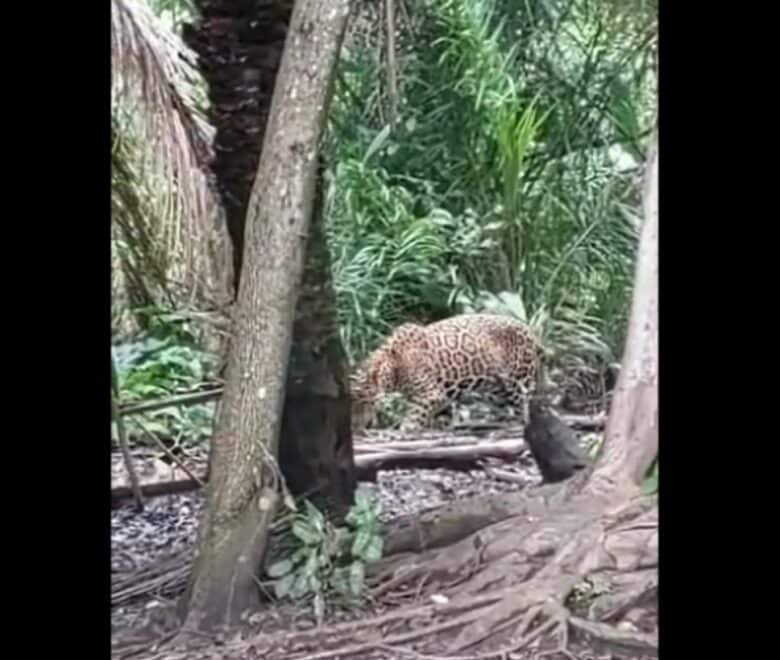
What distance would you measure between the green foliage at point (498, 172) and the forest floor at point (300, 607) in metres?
0.22

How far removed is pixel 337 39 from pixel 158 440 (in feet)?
2.18

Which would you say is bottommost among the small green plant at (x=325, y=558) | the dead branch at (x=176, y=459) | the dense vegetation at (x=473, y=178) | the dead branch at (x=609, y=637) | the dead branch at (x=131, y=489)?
the dead branch at (x=609, y=637)

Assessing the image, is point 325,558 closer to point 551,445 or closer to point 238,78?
point 551,445

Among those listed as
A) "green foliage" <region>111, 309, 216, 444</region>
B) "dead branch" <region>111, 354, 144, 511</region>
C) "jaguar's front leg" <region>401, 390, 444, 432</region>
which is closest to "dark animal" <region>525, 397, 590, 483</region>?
"jaguar's front leg" <region>401, 390, 444, 432</region>

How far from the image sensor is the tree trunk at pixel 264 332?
2.16 meters

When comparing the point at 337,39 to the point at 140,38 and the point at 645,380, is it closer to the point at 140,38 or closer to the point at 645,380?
the point at 140,38

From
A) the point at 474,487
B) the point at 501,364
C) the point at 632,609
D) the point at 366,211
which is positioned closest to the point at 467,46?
the point at 366,211

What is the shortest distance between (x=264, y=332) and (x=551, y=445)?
0.47 metres

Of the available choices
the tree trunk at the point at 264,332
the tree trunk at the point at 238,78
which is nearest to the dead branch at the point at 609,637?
the tree trunk at the point at 264,332

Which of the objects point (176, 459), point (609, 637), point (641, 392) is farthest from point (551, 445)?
point (176, 459)

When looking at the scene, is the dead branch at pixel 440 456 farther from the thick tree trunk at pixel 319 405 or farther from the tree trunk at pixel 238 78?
the tree trunk at pixel 238 78

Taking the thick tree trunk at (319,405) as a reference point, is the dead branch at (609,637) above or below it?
below

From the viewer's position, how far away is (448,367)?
2170mm

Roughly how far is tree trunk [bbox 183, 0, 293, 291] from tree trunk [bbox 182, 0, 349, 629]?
2cm
